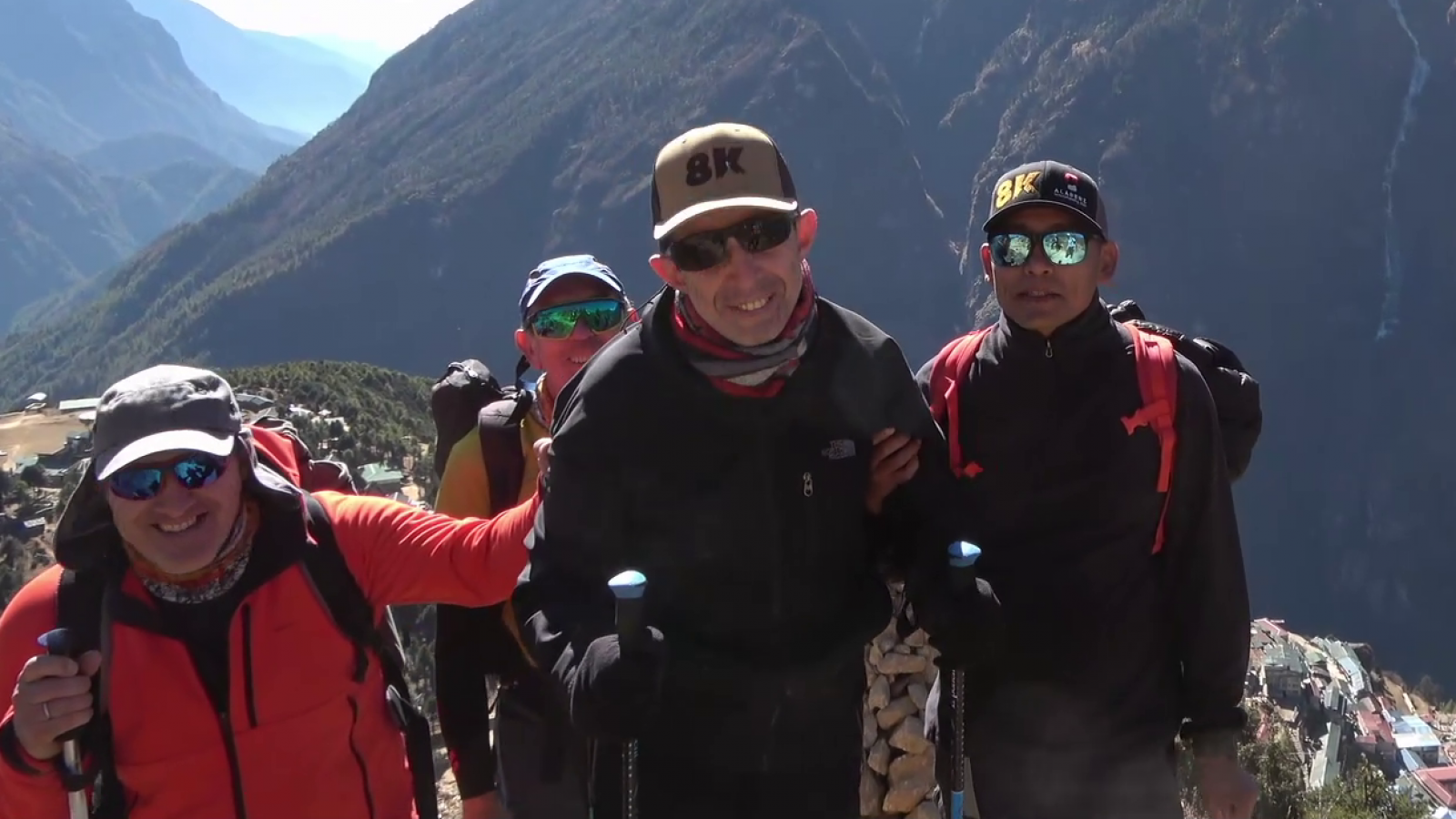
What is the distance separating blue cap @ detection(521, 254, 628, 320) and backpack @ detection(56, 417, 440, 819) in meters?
0.79

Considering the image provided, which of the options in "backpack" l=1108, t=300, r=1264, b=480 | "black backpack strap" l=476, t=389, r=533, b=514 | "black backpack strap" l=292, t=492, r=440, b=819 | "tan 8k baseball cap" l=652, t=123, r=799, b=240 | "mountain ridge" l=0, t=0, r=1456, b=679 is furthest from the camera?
"mountain ridge" l=0, t=0, r=1456, b=679

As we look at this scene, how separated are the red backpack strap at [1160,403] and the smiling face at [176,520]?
7.13ft

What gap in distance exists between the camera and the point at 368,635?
8.73 ft

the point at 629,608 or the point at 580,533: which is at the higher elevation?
the point at 580,533

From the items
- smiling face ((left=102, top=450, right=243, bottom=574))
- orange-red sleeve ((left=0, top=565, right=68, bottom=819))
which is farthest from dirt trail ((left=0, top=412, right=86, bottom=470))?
smiling face ((left=102, top=450, right=243, bottom=574))

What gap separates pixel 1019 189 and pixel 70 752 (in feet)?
8.44

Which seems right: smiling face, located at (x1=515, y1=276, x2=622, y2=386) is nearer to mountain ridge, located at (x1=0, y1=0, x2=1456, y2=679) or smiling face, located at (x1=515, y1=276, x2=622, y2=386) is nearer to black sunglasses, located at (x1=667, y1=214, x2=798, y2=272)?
black sunglasses, located at (x1=667, y1=214, x2=798, y2=272)

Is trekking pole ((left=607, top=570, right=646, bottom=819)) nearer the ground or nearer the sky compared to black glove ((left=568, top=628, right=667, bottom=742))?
nearer the sky

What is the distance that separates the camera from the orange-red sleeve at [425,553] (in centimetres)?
273

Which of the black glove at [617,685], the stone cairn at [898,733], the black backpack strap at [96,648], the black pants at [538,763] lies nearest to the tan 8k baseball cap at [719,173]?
the black glove at [617,685]

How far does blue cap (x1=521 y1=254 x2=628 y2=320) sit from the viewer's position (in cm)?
346

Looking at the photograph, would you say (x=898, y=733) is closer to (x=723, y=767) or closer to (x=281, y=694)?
(x=723, y=767)

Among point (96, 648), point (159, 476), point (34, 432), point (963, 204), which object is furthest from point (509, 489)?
point (963, 204)

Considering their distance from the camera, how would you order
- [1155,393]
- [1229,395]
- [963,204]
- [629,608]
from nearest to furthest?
[629,608]
[1155,393]
[1229,395]
[963,204]
